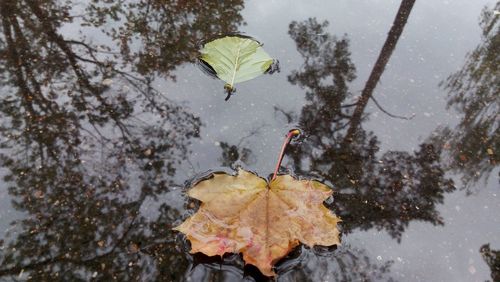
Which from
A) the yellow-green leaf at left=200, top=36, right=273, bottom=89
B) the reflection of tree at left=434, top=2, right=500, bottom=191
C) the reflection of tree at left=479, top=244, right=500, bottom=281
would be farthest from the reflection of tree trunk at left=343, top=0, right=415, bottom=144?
the reflection of tree at left=479, top=244, right=500, bottom=281

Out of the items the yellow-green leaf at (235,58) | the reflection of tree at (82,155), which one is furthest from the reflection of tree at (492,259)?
the yellow-green leaf at (235,58)

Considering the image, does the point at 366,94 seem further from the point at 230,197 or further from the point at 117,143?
the point at 117,143

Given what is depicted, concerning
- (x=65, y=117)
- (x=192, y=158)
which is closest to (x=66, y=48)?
(x=65, y=117)

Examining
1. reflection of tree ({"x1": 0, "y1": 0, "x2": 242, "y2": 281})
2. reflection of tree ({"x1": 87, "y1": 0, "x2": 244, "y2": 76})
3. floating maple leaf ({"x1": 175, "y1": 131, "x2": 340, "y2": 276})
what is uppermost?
reflection of tree ({"x1": 87, "y1": 0, "x2": 244, "y2": 76})

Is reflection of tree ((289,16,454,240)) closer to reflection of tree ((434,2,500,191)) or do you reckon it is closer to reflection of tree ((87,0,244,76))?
reflection of tree ((434,2,500,191))

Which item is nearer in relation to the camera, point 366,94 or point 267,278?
point 267,278

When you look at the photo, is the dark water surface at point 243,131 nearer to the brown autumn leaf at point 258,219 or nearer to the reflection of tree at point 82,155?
the reflection of tree at point 82,155

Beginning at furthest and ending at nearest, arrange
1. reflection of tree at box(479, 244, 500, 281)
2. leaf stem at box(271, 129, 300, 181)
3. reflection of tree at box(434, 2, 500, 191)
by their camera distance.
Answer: reflection of tree at box(434, 2, 500, 191) → leaf stem at box(271, 129, 300, 181) → reflection of tree at box(479, 244, 500, 281)
